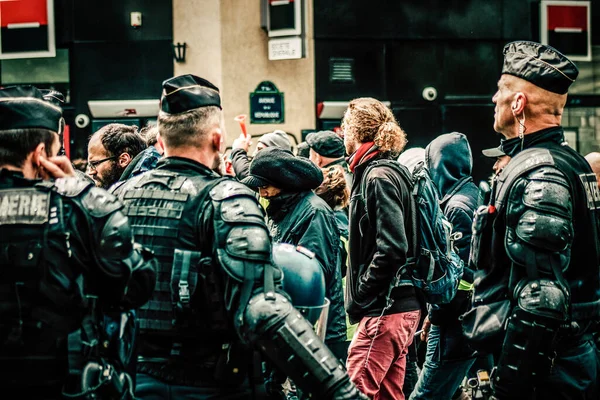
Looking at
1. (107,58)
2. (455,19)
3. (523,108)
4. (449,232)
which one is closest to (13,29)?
(107,58)

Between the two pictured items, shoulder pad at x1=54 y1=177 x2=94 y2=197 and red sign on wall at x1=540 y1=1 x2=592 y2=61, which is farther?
red sign on wall at x1=540 y1=1 x2=592 y2=61

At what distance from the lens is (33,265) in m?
3.32

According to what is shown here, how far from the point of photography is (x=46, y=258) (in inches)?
132

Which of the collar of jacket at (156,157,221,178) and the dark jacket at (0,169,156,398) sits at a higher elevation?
the collar of jacket at (156,157,221,178)

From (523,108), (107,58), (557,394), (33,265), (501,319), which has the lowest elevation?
(557,394)

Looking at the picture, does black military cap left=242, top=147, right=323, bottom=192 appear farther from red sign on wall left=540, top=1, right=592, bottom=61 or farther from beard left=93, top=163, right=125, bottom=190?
red sign on wall left=540, top=1, right=592, bottom=61

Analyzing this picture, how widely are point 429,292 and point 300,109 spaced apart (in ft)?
23.9

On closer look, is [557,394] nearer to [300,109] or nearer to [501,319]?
[501,319]

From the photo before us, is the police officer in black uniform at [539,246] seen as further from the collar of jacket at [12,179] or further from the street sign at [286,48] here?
the street sign at [286,48]

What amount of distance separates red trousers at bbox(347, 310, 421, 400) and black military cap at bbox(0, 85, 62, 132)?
2.88 meters

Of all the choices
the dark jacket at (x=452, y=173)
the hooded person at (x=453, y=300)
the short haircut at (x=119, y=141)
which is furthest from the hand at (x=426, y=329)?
the short haircut at (x=119, y=141)

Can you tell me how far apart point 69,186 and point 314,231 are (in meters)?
2.66

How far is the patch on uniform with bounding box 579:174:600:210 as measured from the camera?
166 inches

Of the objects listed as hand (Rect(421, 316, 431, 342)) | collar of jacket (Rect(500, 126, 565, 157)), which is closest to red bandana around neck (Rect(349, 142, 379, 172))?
hand (Rect(421, 316, 431, 342))
